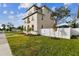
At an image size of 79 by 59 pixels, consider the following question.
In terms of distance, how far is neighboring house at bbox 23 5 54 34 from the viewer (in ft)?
9.07

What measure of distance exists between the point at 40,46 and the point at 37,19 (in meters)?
0.33

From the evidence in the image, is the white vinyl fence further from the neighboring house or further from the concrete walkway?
the concrete walkway

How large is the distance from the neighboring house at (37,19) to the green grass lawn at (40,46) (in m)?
0.12

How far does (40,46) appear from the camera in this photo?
2.73 m

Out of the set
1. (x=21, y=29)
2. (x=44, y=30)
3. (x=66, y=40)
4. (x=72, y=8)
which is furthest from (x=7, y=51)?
(x=72, y=8)

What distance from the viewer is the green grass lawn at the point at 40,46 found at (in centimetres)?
269

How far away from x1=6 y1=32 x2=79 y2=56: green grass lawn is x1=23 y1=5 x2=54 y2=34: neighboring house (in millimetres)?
118

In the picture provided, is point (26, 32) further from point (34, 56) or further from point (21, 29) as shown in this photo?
point (34, 56)

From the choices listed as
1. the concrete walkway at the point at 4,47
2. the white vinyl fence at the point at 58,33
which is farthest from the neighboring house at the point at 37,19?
the concrete walkway at the point at 4,47

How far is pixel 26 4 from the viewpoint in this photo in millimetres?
2711

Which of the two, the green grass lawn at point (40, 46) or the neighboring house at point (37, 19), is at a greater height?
the neighboring house at point (37, 19)

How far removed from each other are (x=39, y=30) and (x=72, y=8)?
1.54 ft

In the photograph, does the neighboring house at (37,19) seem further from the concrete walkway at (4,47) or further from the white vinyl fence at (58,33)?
the concrete walkway at (4,47)

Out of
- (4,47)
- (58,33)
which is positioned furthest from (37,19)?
(4,47)
